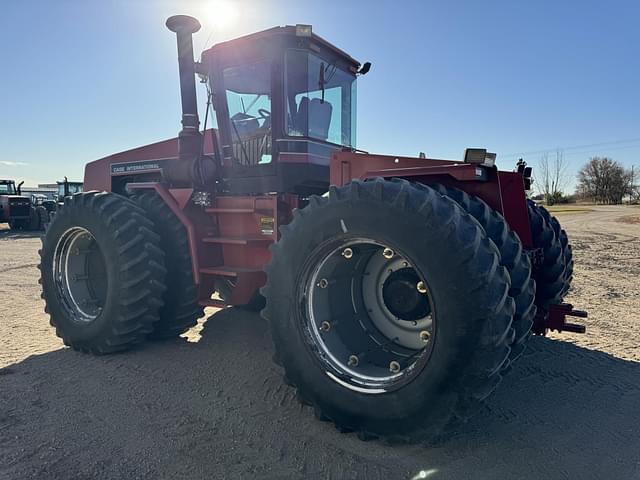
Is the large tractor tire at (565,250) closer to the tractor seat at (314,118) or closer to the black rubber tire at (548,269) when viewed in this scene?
the black rubber tire at (548,269)

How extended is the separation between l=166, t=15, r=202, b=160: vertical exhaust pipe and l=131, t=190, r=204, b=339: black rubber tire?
2.15 ft

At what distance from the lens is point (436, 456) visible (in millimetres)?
2559

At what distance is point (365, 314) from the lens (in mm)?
3336

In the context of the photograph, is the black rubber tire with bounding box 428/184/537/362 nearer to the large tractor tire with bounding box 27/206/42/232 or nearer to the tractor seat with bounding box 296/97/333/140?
the tractor seat with bounding box 296/97/333/140

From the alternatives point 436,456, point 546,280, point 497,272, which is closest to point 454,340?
point 497,272

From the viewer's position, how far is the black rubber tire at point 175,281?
14.3ft

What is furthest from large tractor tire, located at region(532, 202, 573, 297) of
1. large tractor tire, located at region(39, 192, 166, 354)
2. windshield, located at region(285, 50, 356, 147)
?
large tractor tire, located at region(39, 192, 166, 354)

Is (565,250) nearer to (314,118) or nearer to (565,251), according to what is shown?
(565,251)

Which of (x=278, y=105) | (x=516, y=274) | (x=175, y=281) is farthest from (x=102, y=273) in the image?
(x=516, y=274)

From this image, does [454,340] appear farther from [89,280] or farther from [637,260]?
[637,260]

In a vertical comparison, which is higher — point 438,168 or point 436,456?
point 438,168

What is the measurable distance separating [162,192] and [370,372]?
283 cm

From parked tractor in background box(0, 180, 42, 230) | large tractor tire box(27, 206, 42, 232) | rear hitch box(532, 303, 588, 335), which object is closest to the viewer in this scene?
rear hitch box(532, 303, 588, 335)

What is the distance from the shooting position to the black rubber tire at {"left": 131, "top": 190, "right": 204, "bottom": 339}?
435 centimetres
